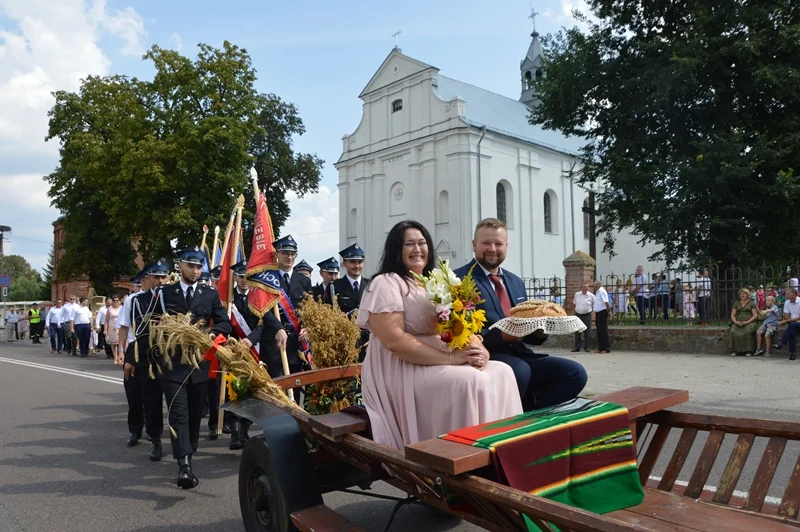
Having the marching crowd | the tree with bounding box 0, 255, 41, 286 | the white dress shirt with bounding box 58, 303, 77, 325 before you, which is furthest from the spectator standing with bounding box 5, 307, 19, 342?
the tree with bounding box 0, 255, 41, 286

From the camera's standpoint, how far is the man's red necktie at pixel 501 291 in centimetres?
432

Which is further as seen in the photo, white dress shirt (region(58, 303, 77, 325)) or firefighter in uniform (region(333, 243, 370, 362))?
white dress shirt (region(58, 303, 77, 325))

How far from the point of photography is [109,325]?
60.0 ft

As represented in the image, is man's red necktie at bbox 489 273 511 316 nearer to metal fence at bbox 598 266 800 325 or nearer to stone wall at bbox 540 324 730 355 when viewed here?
metal fence at bbox 598 266 800 325

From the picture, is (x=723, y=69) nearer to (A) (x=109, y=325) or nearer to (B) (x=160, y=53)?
(A) (x=109, y=325)

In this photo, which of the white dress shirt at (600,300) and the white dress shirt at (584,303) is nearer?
the white dress shirt at (600,300)

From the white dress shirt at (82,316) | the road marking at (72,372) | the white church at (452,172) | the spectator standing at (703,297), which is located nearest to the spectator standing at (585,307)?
the spectator standing at (703,297)

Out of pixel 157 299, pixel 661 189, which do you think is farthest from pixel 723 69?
pixel 157 299

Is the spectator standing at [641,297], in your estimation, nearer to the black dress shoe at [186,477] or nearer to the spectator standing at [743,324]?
the spectator standing at [743,324]

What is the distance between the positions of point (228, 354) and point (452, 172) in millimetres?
34230

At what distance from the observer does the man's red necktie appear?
4.32m

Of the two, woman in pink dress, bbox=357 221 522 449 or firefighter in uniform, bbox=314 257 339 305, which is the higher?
firefighter in uniform, bbox=314 257 339 305

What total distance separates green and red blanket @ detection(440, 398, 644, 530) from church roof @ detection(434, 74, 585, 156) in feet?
118

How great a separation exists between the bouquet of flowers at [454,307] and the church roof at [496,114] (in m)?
35.3
